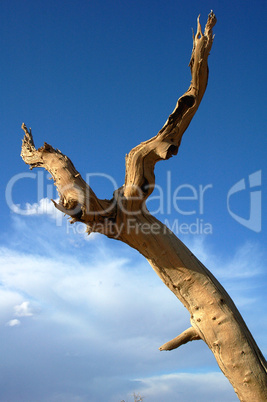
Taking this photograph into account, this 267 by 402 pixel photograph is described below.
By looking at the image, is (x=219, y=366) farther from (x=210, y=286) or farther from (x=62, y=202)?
(x=62, y=202)

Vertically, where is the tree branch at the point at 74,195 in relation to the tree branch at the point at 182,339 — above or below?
above

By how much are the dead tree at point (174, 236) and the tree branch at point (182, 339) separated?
0.04 ft

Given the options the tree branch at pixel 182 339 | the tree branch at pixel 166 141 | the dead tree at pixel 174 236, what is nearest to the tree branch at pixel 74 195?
the dead tree at pixel 174 236

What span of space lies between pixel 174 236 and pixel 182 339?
4.48 ft

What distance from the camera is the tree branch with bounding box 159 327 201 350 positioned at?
4.73 m

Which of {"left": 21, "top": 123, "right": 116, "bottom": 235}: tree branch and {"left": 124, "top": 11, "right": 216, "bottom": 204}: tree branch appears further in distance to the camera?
{"left": 124, "top": 11, "right": 216, "bottom": 204}: tree branch

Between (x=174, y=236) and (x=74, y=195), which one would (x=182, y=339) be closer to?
(x=174, y=236)

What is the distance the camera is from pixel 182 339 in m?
4.86

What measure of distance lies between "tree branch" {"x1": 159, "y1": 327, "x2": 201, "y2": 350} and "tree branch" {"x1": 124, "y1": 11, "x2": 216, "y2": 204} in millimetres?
1779

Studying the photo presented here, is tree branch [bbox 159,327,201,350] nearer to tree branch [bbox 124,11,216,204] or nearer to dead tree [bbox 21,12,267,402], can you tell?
dead tree [bbox 21,12,267,402]

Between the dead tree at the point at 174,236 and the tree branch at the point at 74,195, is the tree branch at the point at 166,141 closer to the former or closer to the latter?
the dead tree at the point at 174,236

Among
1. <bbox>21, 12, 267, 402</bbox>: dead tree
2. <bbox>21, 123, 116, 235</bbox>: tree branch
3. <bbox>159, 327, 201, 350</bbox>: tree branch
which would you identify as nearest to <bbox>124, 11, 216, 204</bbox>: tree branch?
<bbox>21, 12, 267, 402</bbox>: dead tree

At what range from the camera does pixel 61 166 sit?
4777 millimetres

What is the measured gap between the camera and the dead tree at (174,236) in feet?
14.4
